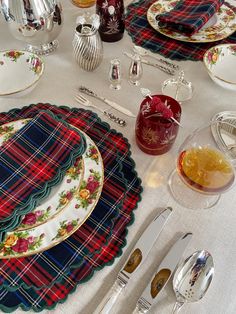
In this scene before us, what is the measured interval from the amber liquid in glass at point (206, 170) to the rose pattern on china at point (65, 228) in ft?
0.69

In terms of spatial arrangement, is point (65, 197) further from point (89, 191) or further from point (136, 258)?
point (136, 258)

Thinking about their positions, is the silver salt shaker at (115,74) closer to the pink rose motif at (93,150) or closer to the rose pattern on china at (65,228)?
the pink rose motif at (93,150)

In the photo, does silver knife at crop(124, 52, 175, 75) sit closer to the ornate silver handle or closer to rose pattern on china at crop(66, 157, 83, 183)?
the ornate silver handle

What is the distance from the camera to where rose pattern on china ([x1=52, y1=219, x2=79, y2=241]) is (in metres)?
0.53

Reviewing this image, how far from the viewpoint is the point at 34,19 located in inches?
31.3

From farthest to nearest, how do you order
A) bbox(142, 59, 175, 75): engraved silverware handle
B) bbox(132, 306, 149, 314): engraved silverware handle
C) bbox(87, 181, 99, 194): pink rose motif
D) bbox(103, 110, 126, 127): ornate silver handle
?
bbox(142, 59, 175, 75): engraved silverware handle → bbox(103, 110, 126, 127): ornate silver handle → bbox(87, 181, 99, 194): pink rose motif → bbox(132, 306, 149, 314): engraved silverware handle

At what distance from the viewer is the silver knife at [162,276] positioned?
49 cm

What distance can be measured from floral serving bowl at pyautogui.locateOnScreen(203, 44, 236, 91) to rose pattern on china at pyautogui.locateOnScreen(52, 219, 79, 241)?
0.50 meters

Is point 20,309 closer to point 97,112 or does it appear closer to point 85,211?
point 85,211

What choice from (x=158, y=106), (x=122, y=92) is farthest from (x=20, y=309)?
(x=122, y=92)

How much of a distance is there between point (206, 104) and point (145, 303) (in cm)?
48

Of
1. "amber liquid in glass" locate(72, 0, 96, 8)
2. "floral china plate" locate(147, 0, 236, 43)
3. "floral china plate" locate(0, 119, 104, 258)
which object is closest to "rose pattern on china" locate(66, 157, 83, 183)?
"floral china plate" locate(0, 119, 104, 258)

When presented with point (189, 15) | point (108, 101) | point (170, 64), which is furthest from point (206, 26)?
point (108, 101)

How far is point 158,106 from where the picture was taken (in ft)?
2.03
